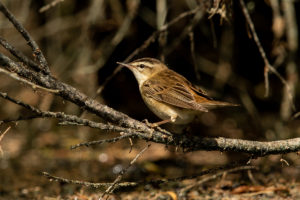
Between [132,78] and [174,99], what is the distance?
461 cm

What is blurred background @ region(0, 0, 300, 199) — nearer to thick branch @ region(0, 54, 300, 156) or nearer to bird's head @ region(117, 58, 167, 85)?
bird's head @ region(117, 58, 167, 85)

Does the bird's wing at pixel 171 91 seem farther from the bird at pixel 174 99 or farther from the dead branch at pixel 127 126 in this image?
the dead branch at pixel 127 126

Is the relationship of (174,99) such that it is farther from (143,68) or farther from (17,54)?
(17,54)

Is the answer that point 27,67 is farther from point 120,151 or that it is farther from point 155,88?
point 120,151

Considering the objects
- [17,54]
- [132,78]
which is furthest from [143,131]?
[132,78]

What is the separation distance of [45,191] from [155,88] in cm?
182

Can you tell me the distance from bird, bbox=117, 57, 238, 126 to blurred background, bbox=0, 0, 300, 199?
3.91ft

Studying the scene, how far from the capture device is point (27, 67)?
319 cm

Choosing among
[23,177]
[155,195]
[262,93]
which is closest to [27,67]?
[155,195]

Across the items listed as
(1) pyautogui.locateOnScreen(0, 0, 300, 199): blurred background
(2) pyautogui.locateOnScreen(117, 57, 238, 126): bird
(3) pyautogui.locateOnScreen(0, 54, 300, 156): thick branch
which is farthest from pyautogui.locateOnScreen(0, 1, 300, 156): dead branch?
(1) pyautogui.locateOnScreen(0, 0, 300, 199): blurred background

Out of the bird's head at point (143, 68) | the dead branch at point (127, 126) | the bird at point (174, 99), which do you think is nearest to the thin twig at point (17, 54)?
the dead branch at point (127, 126)

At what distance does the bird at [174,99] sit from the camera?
13.7ft

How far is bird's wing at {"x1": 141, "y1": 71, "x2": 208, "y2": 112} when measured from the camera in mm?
4121

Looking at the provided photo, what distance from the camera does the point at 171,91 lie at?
4.51 metres
